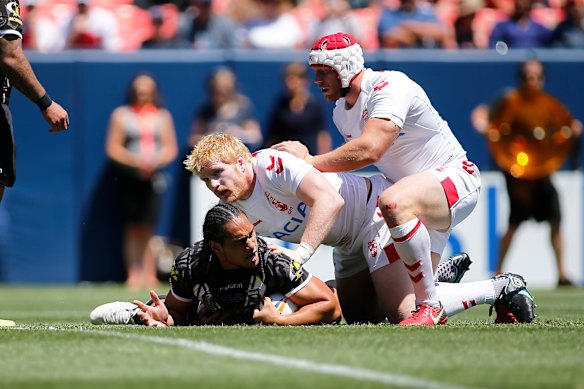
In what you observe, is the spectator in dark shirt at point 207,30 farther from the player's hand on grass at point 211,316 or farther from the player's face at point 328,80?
the player's hand on grass at point 211,316

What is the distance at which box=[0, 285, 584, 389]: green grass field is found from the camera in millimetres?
4371

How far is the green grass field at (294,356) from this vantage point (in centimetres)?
437

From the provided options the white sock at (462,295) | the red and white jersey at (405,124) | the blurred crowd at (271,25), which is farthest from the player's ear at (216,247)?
the blurred crowd at (271,25)

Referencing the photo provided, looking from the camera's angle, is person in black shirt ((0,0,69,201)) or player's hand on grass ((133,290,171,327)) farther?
player's hand on grass ((133,290,171,327))

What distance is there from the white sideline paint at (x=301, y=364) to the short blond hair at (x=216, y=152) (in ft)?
3.66

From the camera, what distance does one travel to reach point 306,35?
15.2 metres

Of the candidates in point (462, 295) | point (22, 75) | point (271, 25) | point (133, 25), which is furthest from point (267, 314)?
point (133, 25)

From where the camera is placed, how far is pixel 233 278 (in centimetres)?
643

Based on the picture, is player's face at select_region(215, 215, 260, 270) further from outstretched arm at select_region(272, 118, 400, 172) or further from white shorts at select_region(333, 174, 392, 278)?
white shorts at select_region(333, 174, 392, 278)

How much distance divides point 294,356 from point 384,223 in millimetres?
2140

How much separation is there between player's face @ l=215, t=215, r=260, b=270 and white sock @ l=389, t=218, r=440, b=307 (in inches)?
32.9

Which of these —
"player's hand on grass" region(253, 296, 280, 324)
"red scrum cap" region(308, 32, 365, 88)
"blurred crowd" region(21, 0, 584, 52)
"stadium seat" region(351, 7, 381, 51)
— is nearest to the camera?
"player's hand on grass" region(253, 296, 280, 324)

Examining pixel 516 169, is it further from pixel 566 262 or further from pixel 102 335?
pixel 102 335

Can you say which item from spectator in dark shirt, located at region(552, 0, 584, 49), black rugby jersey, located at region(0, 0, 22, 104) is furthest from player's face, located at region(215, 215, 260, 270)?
spectator in dark shirt, located at region(552, 0, 584, 49)
